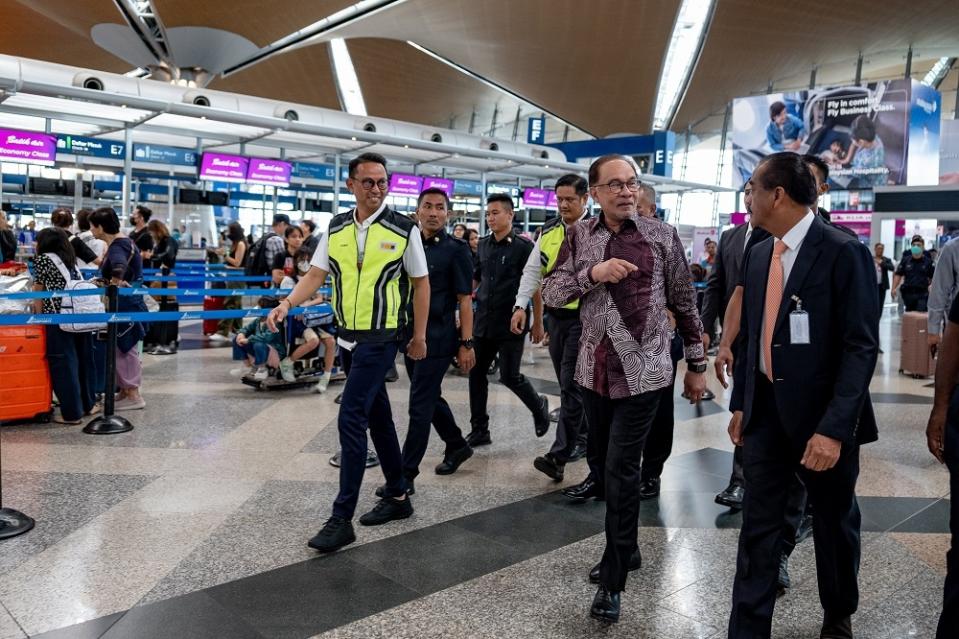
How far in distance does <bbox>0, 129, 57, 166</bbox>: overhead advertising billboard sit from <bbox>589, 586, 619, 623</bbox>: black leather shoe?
14.6 metres

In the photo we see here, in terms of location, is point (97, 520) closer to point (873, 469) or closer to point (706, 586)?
point (706, 586)

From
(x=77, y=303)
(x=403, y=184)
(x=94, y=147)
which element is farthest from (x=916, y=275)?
(x=94, y=147)

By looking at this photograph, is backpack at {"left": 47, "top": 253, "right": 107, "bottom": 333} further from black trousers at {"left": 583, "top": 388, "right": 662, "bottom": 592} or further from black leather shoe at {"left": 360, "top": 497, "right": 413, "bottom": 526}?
Result: black trousers at {"left": 583, "top": 388, "right": 662, "bottom": 592}

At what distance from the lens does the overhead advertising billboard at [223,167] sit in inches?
648

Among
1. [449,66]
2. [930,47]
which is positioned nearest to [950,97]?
[930,47]

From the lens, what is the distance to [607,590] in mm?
2771

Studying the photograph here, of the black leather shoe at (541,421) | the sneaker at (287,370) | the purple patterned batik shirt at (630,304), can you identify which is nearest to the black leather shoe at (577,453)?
the black leather shoe at (541,421)

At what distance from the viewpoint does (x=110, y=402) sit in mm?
5625

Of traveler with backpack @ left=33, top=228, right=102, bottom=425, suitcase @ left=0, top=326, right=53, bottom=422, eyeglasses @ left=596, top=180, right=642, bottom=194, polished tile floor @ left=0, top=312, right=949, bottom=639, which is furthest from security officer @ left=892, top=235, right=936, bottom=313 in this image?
suitcase @ left=0, top=326, right=53, bottom=422

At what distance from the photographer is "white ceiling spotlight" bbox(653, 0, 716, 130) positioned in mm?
29516

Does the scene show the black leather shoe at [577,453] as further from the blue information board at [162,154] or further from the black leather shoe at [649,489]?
the blue information board at [162,154]

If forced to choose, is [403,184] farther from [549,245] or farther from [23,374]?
[549,245]

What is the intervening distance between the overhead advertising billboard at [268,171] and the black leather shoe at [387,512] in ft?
48.4

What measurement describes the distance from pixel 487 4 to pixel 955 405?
27.3m
